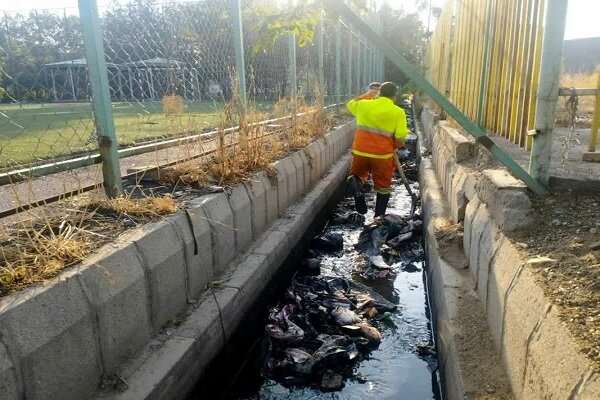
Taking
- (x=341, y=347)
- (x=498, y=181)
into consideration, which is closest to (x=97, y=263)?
(x=341, y=347)

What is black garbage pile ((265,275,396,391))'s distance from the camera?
9.87 ft

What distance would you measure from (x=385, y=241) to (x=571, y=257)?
342 centimetres

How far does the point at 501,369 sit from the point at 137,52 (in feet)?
12.7

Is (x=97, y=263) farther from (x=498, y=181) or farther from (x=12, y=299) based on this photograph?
(x=498, y=181)

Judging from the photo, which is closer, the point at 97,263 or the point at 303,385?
the point at 97,263

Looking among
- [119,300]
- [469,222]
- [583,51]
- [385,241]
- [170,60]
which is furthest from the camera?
[583,51]

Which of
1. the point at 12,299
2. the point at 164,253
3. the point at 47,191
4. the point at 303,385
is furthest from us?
the point at 47,191

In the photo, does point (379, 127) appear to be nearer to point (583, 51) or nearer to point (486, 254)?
point (486, 254)

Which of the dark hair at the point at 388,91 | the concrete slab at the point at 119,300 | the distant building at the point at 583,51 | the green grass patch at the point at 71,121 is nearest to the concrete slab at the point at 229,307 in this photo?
the concrete slab at the point at 119,300

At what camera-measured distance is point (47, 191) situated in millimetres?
3623

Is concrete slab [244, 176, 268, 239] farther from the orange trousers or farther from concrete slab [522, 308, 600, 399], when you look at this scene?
concrete slab [522, 308, 600, 399]

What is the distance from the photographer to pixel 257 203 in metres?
4.25

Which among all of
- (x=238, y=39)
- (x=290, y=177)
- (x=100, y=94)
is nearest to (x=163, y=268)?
(x=100, y=94)

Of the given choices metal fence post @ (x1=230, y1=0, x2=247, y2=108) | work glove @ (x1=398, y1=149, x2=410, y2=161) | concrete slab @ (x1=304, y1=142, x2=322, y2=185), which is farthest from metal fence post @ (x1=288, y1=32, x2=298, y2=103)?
work glove @ (x1=398, y1=149, x2=410, y2=161)
